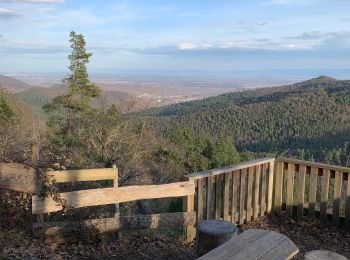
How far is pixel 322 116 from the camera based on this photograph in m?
99.2

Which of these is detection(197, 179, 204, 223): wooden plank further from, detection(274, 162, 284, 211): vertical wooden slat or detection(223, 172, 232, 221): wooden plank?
detection(274, 162, 284, 211): vertical wooden slat

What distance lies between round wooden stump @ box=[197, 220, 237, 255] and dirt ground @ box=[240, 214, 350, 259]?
7.03 ft

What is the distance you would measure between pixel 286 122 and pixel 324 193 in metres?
91.7

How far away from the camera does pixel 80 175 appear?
5.66 metres

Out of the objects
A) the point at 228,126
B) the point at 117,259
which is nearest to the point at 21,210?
the point at 117,259

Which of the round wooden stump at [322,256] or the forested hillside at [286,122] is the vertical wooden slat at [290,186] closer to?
the round wooden stump at [322,256]

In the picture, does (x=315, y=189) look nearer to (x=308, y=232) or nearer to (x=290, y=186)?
(x=290, y=186)

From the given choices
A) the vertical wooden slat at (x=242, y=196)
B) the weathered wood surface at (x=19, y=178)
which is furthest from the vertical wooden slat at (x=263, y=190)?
the weathered wood surface at (x=19, y=178)

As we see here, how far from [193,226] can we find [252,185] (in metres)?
1.96

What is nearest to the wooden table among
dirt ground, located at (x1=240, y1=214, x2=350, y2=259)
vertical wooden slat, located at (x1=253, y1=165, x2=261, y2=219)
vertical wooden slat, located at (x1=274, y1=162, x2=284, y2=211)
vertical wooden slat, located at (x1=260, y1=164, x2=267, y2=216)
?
dirt ground, located at (x1=240, y1=214, x2=350, y2=259)

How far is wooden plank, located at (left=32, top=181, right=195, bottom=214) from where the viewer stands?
5324 millimetres

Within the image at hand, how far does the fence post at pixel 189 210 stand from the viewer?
6.17m

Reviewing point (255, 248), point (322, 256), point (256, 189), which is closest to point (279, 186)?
point (256, 189)

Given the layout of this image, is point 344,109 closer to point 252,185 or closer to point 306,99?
point 306,99
